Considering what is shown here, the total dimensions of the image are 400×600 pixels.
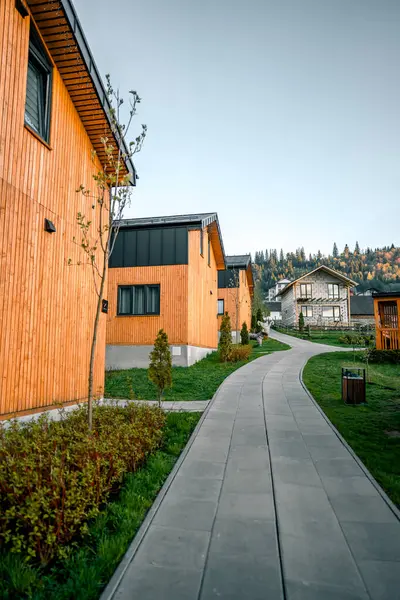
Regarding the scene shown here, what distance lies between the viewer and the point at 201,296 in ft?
63.6

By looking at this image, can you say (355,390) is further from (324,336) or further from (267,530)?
(324,336)

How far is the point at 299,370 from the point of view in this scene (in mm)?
14891

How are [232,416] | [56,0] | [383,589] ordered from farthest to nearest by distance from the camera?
[232,416], [56,0], [383,589]

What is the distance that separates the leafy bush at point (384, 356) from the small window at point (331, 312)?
28958 mm

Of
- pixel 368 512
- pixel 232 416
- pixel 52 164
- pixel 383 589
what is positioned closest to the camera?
pixel 383 589

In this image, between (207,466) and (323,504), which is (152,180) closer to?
(207,466)

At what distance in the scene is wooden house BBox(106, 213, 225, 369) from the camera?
16328mm

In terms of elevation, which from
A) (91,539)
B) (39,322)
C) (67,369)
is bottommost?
(91,539)

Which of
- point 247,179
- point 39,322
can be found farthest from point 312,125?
point 39,322

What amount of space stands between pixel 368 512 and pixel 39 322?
5.89 m

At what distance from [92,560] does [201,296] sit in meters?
16.5

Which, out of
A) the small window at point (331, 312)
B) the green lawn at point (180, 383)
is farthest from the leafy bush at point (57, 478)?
the small window at point (331, 312)

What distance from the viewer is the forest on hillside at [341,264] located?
158875mm

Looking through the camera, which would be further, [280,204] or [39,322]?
[280,204]
